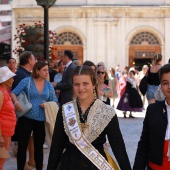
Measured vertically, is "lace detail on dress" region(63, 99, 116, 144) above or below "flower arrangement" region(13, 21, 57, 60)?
below

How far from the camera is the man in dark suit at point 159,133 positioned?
4.29 m

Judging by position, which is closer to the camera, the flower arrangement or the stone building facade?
the flower arrangement

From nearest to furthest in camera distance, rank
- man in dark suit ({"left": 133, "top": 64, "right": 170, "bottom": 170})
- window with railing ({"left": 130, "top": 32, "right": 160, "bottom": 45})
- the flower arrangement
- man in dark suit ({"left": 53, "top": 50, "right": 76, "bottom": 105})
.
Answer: man in dark suit ({"left": 133, "top": 64, "right": 170, "bottom": 170}), man in dark suit ({"left": 53, "top": 50, "right": 76, "bottom": 105}), the flower arrangement, window with railing ({"left": 130, "top": 32, "right": 160, "bottom": 45})

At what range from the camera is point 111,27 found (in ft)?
112

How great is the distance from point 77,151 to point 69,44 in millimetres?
30285

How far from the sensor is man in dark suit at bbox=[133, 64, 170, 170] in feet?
14.1

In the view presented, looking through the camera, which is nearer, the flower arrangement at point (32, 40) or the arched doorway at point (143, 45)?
the flower arrangement at point (32, 40)

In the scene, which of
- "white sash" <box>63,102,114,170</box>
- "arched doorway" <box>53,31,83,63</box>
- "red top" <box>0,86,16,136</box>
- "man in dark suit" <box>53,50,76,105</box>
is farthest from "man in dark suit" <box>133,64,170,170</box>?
"arched doorway" <box>53,31,83,63</box>

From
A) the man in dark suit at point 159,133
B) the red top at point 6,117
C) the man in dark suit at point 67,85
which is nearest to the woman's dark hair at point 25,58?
the man in dark suit at point 67,85

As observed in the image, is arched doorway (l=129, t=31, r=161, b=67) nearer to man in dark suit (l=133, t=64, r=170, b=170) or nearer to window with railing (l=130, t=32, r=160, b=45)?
window with railing (l=130, t=32, r=160, b=45)

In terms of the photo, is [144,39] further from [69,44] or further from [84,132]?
[84,132]

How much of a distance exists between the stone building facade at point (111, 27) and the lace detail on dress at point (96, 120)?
2955 centimetres

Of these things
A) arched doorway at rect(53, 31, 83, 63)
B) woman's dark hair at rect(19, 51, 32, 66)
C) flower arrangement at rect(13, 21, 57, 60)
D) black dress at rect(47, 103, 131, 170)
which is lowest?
black dress at rect(47, 103, 131, 170)

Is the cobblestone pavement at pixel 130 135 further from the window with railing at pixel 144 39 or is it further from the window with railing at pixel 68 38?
the window with railing at pixel 68 38
